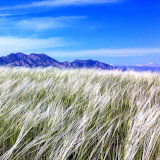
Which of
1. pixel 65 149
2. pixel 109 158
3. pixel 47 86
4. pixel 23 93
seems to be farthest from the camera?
pixel 47 86

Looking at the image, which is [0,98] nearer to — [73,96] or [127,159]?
[73,96]

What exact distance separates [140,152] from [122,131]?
0.27 m

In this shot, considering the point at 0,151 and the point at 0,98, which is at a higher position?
the point at 0,98

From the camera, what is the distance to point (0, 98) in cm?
138

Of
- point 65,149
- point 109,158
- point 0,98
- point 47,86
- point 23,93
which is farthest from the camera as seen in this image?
point 47,86

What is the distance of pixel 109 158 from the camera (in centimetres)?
89

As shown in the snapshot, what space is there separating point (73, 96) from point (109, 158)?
35.6 inches

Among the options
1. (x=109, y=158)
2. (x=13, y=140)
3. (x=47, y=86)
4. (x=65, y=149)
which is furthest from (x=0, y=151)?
(x=47, y=86)

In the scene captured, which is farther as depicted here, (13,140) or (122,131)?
(122,131)

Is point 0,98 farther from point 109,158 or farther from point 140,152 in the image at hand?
point 140,152

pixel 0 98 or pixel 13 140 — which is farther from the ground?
pixel 0 98

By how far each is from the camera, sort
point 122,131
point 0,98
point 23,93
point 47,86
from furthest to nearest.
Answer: point 47,86
point 23,93
point 0,98
point 122,131

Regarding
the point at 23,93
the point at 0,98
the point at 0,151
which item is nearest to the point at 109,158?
the point at 0,151

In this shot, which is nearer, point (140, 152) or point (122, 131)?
point (140, 152)
